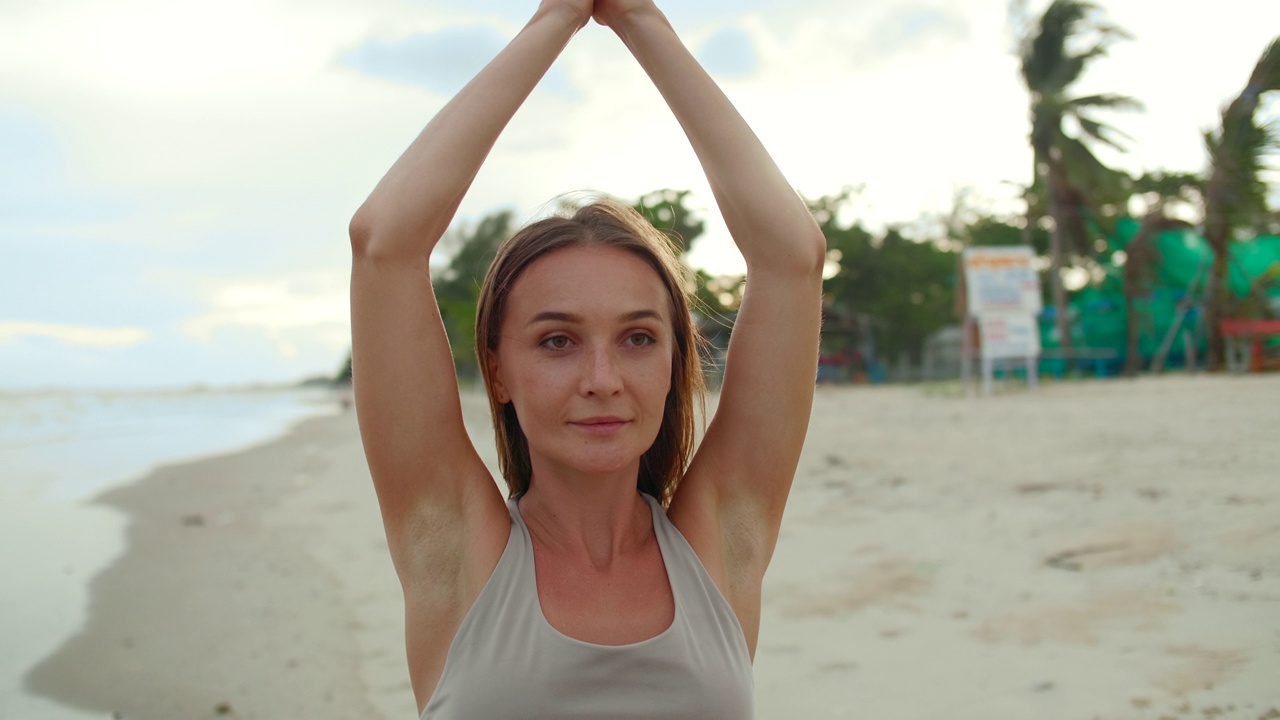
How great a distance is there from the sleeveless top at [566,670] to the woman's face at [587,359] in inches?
8.9

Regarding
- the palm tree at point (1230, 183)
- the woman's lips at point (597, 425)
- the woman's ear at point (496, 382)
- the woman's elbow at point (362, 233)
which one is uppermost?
the palm tree at point (1230, 183)

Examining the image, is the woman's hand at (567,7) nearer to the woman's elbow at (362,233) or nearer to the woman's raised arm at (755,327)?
the woman's raised arm at (755,327)

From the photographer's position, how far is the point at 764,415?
1714 millimetres

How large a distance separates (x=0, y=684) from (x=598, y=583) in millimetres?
3854

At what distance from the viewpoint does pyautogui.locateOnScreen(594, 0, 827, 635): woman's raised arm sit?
1.71 m

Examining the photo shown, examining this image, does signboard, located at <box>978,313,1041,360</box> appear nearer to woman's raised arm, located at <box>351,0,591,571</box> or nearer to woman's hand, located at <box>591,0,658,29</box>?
woman's hand, located at <box>591,0,658,29</box>

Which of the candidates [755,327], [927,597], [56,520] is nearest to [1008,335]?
[927,597]

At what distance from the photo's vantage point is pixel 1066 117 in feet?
69.2

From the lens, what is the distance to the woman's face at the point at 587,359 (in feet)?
4.94

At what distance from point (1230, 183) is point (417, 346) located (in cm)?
2019

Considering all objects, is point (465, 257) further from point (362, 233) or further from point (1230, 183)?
point (362, 233)

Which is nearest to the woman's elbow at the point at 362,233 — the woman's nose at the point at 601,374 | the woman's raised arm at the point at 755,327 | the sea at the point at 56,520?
the woman's nose at the point at 601,374

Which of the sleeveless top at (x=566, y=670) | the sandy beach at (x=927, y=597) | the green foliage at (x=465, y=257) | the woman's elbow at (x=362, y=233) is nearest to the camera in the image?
the sleeveless top at (x=566, y=670)

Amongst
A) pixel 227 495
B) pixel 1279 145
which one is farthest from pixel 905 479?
pixel 1279 145
